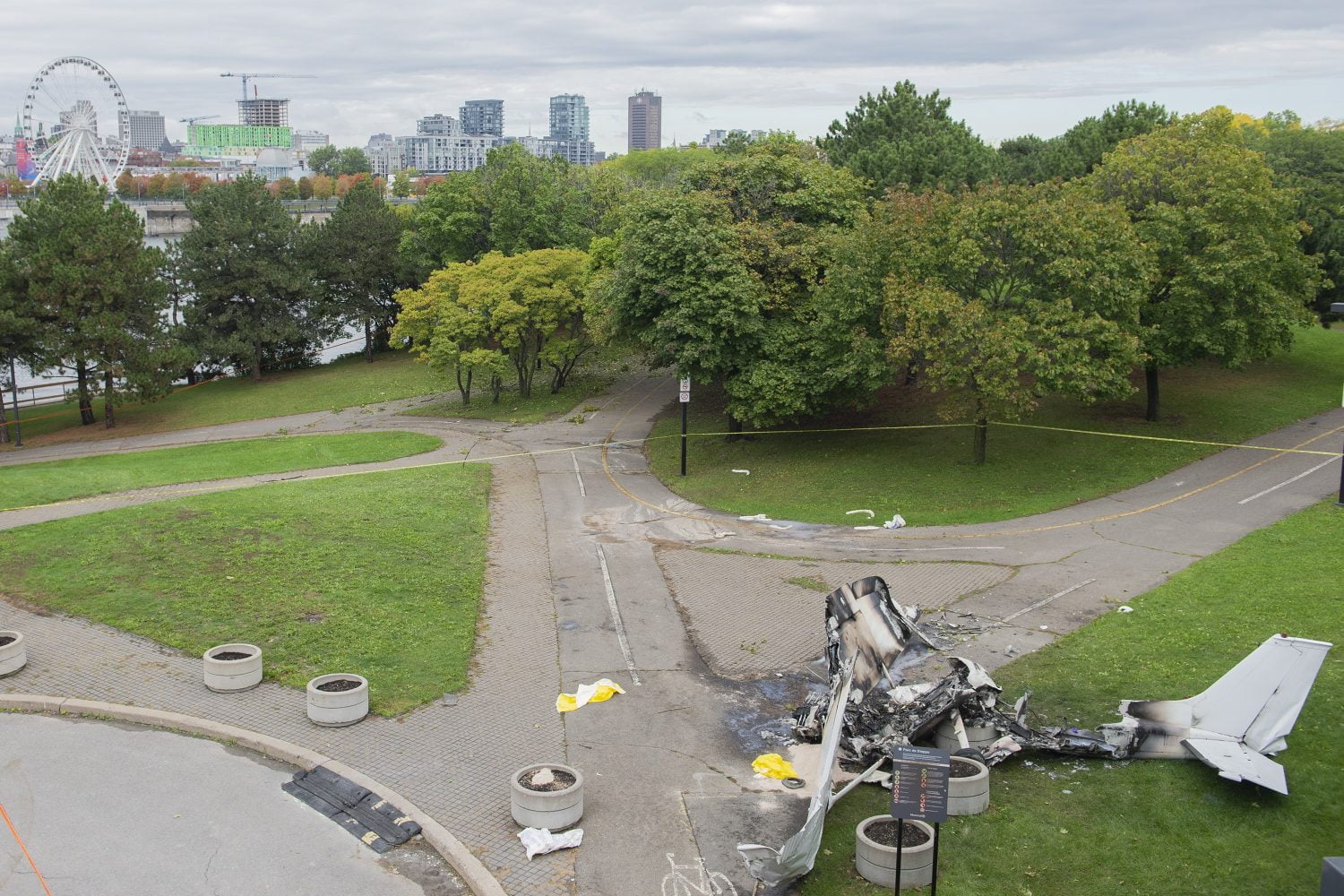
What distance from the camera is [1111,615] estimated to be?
744 inches

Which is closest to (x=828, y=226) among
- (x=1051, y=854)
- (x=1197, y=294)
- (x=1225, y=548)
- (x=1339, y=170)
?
(x=1197, y=294)

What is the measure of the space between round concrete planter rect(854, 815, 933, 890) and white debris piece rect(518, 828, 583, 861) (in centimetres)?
315

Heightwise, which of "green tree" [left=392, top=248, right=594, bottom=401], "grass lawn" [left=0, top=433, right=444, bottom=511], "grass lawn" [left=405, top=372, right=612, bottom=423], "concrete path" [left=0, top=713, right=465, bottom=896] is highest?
"green tree" [left=392, top=248, right=594, bottom=401]

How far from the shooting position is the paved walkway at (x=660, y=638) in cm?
1270

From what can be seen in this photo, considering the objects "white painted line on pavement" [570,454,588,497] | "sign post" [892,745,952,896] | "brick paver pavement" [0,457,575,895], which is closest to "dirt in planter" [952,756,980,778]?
"sign post" [892,745,952,896]

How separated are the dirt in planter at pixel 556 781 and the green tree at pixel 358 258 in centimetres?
4847

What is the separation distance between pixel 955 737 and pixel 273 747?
8.94 metres

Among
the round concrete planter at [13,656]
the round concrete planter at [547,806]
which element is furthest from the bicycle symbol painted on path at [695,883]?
the round concrete planter at [13,656]

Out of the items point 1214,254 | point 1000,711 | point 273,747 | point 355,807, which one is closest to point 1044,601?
point 1000,711

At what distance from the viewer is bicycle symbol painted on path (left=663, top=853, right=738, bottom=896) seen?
36.0 feet

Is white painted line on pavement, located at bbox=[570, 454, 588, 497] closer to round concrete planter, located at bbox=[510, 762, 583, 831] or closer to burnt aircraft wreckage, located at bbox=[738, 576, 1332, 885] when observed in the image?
burnt aircraft wreckage, located at bbox=[738, 576, 1332, 885]

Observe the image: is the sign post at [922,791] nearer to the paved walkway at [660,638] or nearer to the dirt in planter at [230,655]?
the paved walkway at [660,638]

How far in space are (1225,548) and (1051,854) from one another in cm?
1365

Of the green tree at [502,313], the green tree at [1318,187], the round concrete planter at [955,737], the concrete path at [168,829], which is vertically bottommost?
the concrete path at [168,829]
